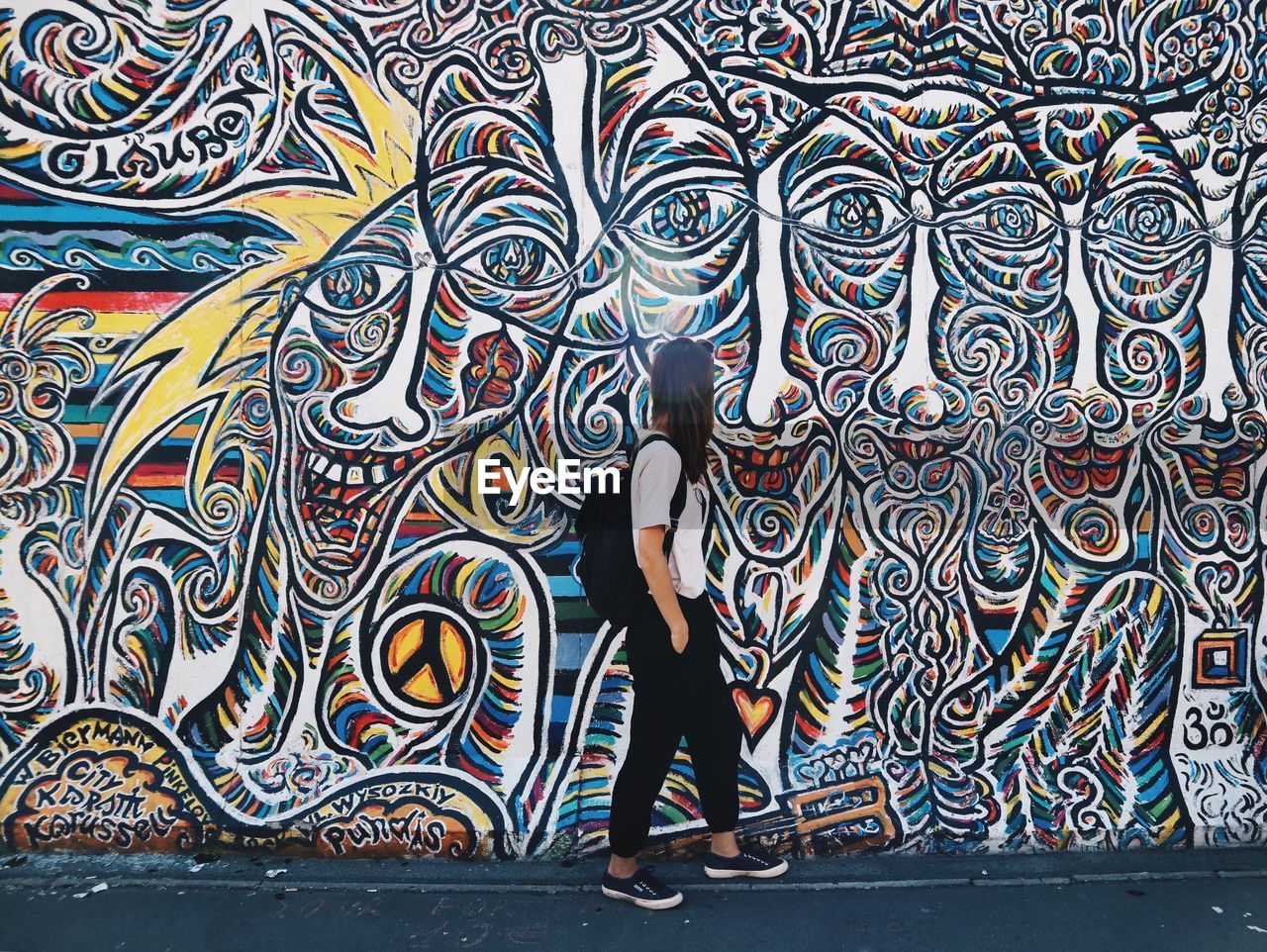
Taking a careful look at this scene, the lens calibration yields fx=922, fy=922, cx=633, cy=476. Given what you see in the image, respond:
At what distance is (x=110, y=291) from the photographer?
350 centimetres

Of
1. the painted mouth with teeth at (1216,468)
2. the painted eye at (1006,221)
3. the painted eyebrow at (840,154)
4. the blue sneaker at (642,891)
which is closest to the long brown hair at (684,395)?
the painted eyebrow at (840,154)

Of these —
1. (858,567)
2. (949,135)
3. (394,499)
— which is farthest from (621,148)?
(858,567)

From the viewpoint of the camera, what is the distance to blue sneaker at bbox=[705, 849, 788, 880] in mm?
3312

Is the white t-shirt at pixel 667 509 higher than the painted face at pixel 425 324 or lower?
lower

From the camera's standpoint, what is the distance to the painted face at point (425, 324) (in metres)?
3.50

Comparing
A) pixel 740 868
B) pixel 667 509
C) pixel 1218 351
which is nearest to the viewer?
pixel 667 509

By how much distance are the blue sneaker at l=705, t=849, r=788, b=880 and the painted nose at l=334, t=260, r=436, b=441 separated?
190 centimetres

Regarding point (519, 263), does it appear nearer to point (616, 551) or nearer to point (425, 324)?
point (425, 324)

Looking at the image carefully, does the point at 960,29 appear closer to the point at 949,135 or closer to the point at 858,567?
the point at 949,135

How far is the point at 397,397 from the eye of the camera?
3.50 m

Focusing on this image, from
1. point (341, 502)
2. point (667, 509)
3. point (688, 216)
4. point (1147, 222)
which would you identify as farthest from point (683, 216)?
point (1147, 222)

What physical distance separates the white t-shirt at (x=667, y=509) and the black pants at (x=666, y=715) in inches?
→ 4.0

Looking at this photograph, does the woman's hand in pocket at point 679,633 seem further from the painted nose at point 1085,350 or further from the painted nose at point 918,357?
the painted nose at point 1085,350

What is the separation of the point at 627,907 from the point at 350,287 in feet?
8.08
